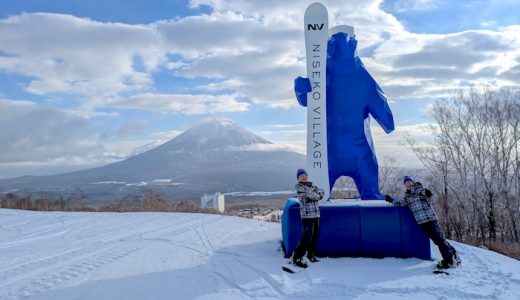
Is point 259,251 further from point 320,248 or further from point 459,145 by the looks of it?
point 459,145

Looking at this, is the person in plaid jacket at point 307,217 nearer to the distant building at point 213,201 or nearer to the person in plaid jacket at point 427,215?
the person in plaid jacket at point 427,215

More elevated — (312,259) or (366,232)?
(366,232)

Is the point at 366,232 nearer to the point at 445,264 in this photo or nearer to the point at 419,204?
the point at 419,204

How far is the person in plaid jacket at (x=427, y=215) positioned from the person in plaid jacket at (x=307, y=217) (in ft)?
4.50

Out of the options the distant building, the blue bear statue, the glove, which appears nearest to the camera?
the glove

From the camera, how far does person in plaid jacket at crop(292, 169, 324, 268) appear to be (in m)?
7.02

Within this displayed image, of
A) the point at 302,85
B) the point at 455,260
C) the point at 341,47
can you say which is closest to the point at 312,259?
the point at 455,260

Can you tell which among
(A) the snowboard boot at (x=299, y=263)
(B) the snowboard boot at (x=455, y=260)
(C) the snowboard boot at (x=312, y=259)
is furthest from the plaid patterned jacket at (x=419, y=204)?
(A) the snowboard boot at (x=299, y=263)

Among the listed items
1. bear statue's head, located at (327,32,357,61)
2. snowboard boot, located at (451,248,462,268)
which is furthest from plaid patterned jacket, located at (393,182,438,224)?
bear statue's head, located at (327,32,357,61)

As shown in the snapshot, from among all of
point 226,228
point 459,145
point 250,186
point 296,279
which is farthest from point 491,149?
point 250,186

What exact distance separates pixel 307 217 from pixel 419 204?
66.9 inches

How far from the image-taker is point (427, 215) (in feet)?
23.6

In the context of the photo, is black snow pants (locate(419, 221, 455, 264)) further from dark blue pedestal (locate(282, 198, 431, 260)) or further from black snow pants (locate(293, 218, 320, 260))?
black snow pants (locate(293, 218, 320, 260))

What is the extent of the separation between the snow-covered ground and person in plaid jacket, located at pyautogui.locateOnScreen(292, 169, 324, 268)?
0.29 meters
